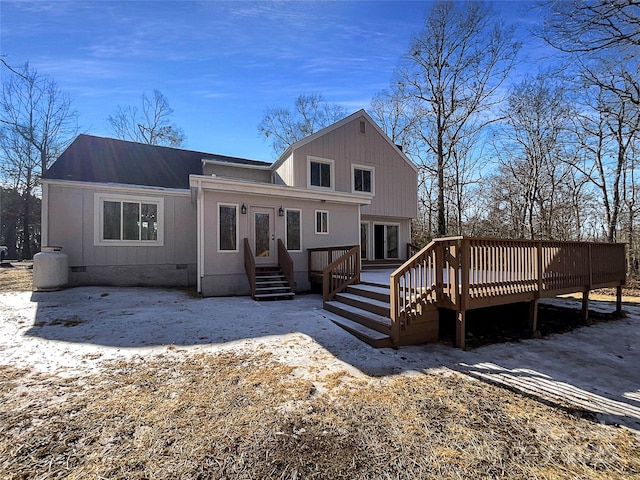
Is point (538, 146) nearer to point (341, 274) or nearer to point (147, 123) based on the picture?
point (341, 274)

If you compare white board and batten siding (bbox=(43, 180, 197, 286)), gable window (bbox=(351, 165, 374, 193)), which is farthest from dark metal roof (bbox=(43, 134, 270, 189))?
gable window (bbox=(351, 165, 374, 193))

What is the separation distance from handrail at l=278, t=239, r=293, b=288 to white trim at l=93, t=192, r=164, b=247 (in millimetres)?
4416

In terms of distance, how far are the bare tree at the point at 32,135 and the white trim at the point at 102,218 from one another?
1494cm

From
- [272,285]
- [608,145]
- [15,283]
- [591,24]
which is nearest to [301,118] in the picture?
[272,285]

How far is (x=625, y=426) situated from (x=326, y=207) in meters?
8.45

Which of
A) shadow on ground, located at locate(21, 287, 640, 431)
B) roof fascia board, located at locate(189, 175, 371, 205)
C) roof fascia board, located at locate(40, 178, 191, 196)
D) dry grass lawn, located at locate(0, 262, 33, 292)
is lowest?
shadow on ground, located at locate(21, 287, 640, 431)

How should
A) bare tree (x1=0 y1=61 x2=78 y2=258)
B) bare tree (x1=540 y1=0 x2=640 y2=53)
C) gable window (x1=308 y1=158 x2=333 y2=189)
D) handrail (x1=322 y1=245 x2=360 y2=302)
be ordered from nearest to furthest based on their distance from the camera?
bare tree (x1=540 y1=0 x2=640 y2=53) < handrail (x1=322 y1=245 x2=360 y2=302) < gable window (x1=308 y1=158 x2=333 y2=189) < bare tree (x1=0 y1=61 x2=78 y2=258)

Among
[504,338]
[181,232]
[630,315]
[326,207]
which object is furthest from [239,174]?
[630,315]

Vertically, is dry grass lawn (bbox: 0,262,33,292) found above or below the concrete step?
above

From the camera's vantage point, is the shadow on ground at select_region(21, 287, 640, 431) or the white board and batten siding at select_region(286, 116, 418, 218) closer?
the shadow on ground at select_region(21, 287, 640, 431)

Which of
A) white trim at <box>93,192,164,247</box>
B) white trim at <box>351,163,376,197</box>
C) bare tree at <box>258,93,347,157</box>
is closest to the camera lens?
white trim at <box>93,192,164,247</box>

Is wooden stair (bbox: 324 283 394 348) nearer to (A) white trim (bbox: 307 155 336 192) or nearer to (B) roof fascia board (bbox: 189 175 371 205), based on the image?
(B) roof fascia board (bbox: 189 175 371 205)

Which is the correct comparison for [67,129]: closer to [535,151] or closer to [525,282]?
[525,282]

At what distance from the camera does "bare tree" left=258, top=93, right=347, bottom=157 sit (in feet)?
78.5
